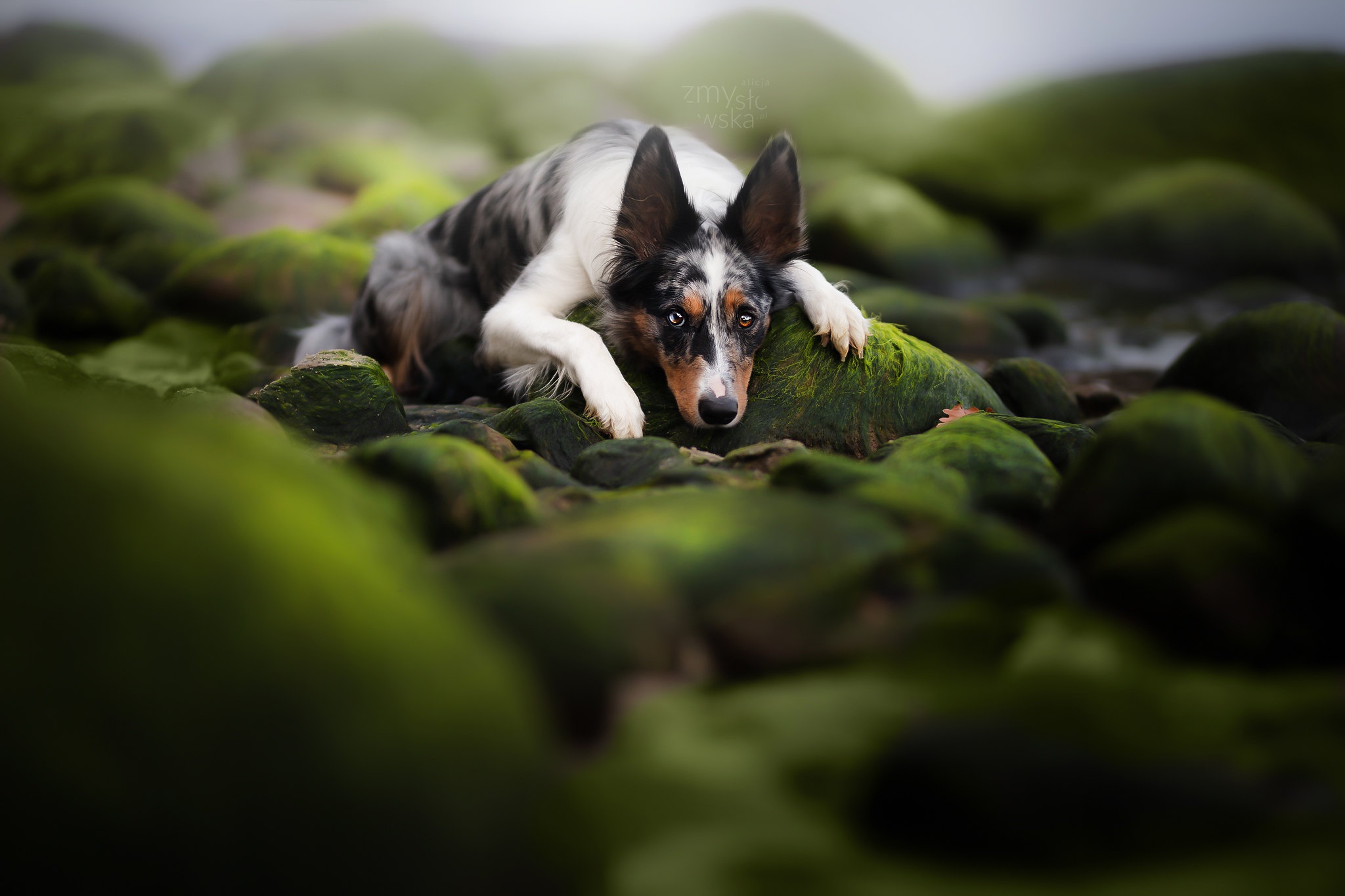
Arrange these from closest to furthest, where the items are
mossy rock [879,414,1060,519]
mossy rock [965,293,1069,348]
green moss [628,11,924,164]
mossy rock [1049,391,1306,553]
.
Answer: mossy rock [1049,391,1306,553] < mossy rock [879,414,1060,519] < mossy rock [965,293,1069,348] < green moss [628,11,924,164]

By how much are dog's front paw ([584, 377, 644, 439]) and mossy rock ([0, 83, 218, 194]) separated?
522 inches

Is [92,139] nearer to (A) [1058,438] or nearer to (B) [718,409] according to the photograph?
(B) [718,409]

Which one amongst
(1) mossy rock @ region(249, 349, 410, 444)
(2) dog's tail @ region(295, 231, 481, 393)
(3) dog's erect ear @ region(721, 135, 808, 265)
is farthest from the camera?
(2) dog's tail @ region(295, 231, 481, 393)

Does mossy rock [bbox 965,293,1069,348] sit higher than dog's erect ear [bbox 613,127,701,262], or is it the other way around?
dog's erect ear [bbox 613,127,701,262]

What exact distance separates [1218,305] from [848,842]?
1174 centimetres

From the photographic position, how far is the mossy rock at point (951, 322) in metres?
7.49

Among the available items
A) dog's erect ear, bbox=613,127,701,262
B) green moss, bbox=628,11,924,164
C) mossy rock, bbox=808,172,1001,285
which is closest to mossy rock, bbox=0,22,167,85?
green moss, bbox=628,11,924,164

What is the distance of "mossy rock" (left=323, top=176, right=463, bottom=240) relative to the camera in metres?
11.2

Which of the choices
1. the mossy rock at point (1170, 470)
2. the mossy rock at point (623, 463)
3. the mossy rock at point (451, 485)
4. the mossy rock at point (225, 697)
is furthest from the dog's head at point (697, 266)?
the mossy rock at point (225, 697)

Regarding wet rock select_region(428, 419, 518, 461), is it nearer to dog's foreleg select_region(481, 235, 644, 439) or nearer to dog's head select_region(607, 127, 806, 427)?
dog's foreleg select_region(481, 235, 644, 439)

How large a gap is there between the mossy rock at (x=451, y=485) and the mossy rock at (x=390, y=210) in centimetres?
904

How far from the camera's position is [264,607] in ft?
4.44

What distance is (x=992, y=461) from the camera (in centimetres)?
312

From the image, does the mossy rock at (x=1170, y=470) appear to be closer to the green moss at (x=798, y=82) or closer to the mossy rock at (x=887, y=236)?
the mossy rock at (x=887, y=236)
